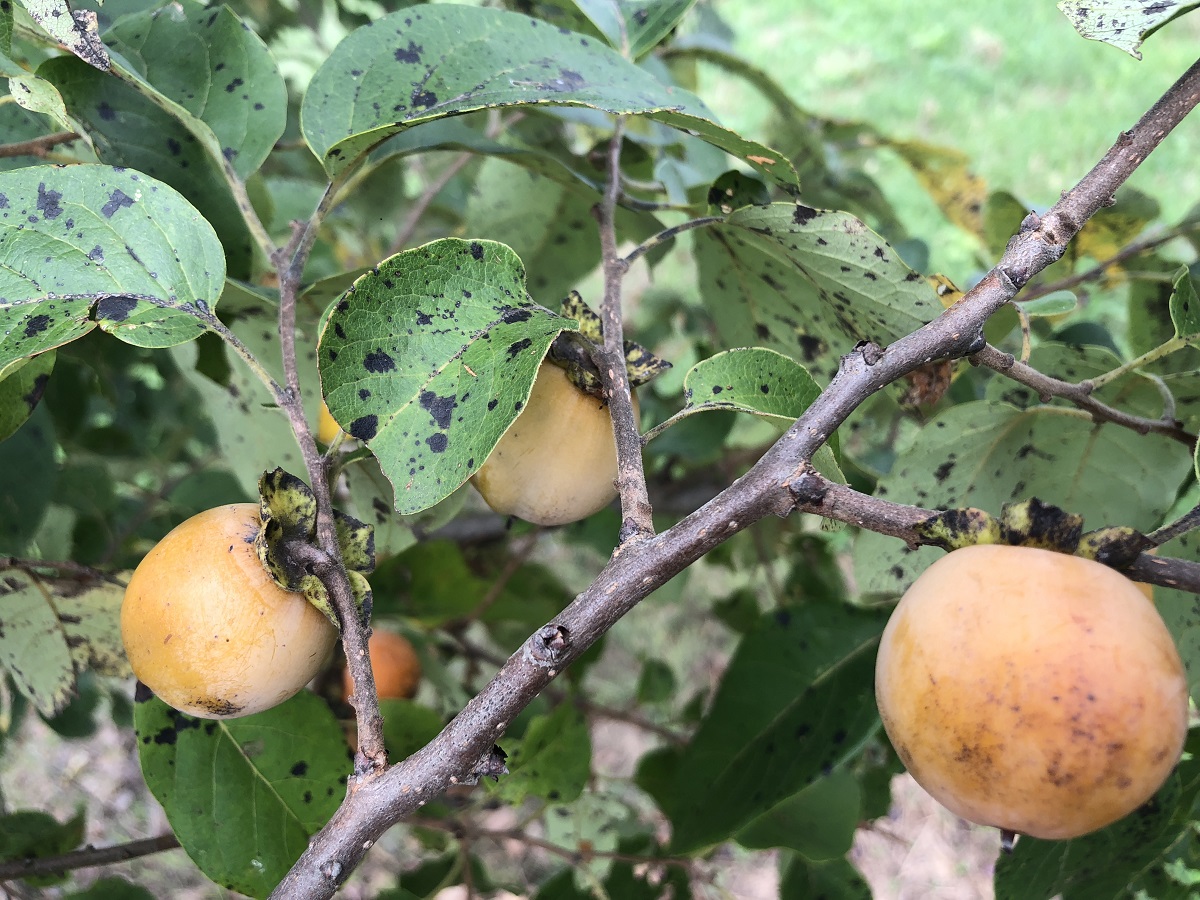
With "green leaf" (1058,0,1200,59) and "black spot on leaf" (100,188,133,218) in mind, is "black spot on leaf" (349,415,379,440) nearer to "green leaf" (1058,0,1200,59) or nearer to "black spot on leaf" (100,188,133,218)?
"black spot on leaf" (100,188,133,218)

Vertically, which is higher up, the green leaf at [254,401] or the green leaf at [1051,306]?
the green leaf at [1051,306]

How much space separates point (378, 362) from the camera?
2.28ft

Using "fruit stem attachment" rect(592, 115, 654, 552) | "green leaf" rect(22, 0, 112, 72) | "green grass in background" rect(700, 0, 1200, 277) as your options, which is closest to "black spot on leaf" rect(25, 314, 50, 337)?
"green leaf" rect(22, 0, 112, 72)

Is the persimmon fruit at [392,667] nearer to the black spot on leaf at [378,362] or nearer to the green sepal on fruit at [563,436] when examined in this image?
the green sepal on fruit at [563,436]

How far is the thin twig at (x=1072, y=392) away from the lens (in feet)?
2.52

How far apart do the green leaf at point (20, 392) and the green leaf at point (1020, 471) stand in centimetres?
82

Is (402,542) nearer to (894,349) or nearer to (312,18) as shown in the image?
(894,349)

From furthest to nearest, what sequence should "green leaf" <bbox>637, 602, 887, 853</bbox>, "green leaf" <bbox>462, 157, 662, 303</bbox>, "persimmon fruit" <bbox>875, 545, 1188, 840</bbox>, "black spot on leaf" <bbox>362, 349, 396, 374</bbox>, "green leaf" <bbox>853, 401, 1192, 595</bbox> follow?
"green leaf" <bbox>462, 157, 662, 303</bbox> < "green leaf" <bbox>637, 602, 887, 853</bbox> < "green leaf" <bbox>853, 401, 1192, 595</bbox> < "black spot on leaf" <bbox>362, 349, 396, 374</bbox> < "persimmon fruit" <bbox>875, 545, 1188, 840</bbox>

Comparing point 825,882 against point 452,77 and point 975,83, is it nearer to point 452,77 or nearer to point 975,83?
point 452,77

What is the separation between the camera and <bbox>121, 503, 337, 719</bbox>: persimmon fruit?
0.70 metres

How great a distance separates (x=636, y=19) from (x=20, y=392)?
2.75 ft

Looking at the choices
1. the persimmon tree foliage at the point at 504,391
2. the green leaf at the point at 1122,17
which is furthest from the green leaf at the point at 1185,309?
the green leaf at the point at 1122,17

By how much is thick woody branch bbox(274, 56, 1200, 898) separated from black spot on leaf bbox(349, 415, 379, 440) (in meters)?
0.20

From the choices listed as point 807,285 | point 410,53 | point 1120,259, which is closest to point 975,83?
point 1120,259
